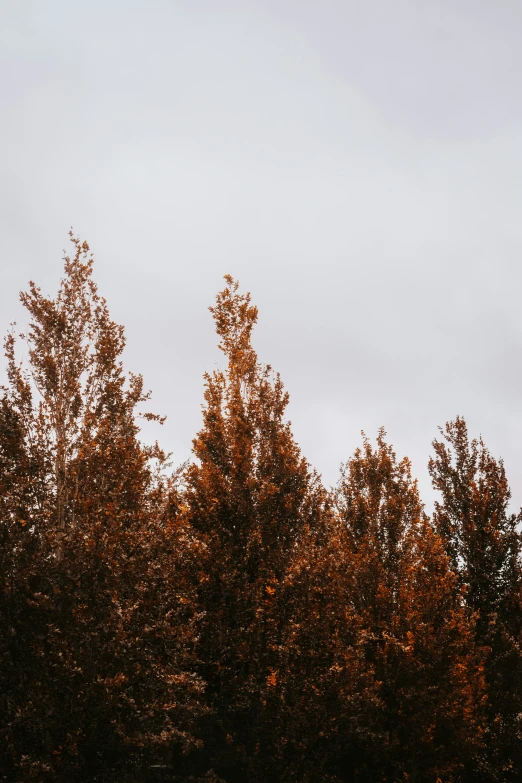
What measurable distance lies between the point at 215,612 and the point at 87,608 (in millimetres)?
2911

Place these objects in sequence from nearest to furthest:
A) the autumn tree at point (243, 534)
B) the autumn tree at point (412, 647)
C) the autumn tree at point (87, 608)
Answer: the autumn tree at point (87, 608)
the autumn tree at point (243, 534)
the autumn tree at point (412, 647)

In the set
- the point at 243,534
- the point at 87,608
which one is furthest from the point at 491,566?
the point at 87,608

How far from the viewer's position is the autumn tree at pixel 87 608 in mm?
9422

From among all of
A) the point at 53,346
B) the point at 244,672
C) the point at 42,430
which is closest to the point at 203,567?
the point at 244,672

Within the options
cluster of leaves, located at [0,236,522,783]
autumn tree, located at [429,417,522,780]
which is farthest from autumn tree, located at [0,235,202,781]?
autumn tree, located at [429,417,522,780]

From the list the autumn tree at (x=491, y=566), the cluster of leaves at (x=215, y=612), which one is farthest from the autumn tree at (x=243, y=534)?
the autumn tree at (x=491, y=566)

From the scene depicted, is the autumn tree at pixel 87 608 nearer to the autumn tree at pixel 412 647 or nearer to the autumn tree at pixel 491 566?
the autumn tree at pixel 412 647

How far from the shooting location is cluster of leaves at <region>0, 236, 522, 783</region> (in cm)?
970

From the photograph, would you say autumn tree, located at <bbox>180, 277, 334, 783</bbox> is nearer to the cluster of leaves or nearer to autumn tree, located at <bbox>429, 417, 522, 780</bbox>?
the cluster of leaves

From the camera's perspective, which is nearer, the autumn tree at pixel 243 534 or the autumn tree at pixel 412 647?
the autumn tree at pixel 243 534

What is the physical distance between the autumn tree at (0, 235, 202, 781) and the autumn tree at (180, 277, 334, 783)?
0.70m

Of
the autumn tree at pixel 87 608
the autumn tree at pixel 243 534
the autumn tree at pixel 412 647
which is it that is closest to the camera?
the autumn tree at pixel 87 608

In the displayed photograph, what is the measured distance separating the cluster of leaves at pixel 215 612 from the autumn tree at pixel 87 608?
0.11ft

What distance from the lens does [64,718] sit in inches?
371
